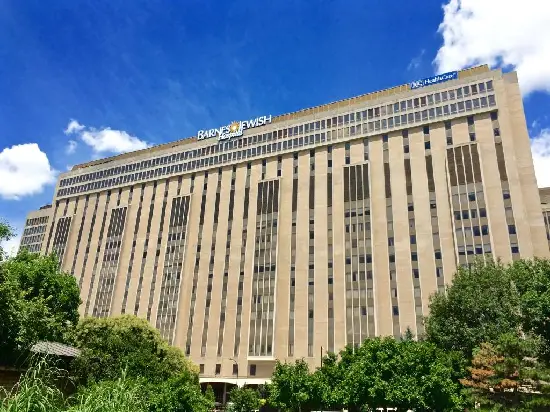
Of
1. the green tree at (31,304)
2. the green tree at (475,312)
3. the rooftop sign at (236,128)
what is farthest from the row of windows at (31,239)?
the green tree at (475,312)

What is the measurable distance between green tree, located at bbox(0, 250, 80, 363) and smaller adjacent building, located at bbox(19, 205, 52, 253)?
→ 254 ft

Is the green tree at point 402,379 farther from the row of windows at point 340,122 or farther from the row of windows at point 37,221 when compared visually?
the row of windows at point 37,221

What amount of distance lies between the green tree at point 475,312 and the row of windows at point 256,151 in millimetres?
40956

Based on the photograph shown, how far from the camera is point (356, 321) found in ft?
248

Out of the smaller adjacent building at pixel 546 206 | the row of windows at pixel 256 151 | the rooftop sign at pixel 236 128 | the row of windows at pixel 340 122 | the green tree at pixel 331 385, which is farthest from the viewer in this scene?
the rooftop sign at pixel 236 128

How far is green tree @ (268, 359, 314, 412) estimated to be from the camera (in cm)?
4209

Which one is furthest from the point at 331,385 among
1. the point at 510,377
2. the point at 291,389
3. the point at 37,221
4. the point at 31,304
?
the point at 37,221

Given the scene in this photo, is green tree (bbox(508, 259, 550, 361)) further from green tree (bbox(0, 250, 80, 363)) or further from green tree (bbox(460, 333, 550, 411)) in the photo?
green tree (bbox(0, 250, 80, 363))

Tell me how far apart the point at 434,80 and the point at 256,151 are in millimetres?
38589

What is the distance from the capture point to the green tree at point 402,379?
35531mm

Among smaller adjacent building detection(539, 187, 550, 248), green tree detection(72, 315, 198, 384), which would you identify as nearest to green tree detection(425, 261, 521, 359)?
green tree detection(72, 315, 198, 384)

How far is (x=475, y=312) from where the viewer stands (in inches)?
1756

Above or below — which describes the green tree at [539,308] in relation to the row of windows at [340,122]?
below

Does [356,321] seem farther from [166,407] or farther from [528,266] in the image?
[166,407]
